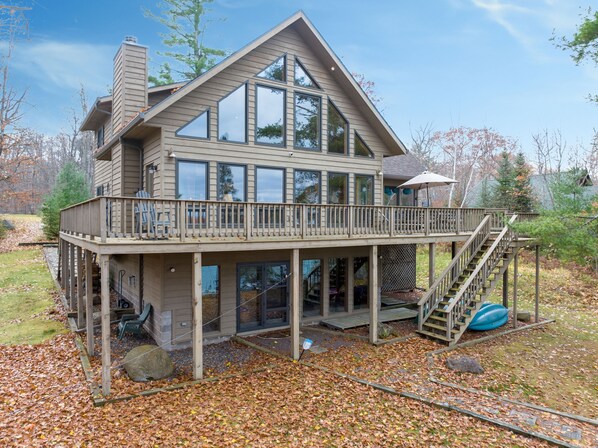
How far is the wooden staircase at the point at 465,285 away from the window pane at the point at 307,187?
15.6ft

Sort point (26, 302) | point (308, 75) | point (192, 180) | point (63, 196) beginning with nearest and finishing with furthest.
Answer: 1. point (192, 180)
2. point (308, 75)
3. point (26, 302)
4. point (63, 196)

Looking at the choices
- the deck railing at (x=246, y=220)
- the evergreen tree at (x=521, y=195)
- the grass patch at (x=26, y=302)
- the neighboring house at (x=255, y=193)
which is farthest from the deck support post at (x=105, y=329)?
the evergreen tree at (x=521, y=195)

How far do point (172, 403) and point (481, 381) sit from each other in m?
6.69

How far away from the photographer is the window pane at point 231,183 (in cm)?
1103

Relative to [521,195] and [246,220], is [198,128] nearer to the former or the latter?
[246,220]

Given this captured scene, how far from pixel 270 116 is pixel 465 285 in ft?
25.7

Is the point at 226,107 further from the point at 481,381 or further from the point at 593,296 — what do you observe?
the point at 593,296

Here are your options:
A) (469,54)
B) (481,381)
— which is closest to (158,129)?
(481,381)

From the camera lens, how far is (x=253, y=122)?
11633 millimetres

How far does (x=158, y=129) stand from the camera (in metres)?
10.5

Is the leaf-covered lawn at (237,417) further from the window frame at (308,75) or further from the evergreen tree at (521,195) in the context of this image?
the evergreen tree at (521,195)

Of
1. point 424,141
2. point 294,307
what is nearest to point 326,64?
point 294,307

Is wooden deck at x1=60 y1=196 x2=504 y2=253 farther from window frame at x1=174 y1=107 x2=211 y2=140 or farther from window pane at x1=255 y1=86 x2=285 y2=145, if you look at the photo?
window pane at x1=255 y1=86 x2=285 y2=145

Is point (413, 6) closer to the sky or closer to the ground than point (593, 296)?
closer to the sky
